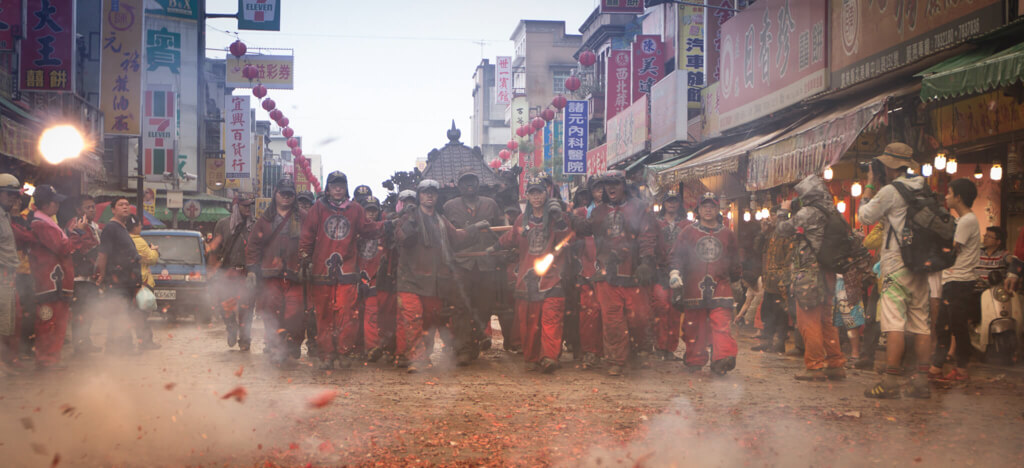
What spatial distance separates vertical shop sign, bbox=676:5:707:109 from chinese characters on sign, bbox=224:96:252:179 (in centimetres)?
2316

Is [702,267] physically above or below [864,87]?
below

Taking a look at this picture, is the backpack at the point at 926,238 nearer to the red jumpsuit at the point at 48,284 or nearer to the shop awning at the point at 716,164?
the shop awning at the point at 716,164

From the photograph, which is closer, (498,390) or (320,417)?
(320,417)

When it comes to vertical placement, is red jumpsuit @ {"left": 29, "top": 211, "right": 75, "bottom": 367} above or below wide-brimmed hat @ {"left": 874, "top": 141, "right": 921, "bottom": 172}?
below

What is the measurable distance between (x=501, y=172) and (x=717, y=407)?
6.98m

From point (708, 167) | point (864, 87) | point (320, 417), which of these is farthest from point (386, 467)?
point (708, 167)

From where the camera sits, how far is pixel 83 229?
11.5m

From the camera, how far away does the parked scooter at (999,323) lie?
972cm

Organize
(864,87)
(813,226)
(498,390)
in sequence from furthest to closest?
(864,87) → (813,226) → (498,390)

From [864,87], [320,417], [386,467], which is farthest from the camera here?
[864,87]

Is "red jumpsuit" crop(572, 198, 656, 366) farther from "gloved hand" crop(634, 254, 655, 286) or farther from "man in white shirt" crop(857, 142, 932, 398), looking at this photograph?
"man in white shirt" crop(857, 142, 932, 398)

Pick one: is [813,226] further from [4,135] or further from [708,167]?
[4,135]

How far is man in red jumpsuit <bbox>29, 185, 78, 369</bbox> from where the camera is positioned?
9.12 m

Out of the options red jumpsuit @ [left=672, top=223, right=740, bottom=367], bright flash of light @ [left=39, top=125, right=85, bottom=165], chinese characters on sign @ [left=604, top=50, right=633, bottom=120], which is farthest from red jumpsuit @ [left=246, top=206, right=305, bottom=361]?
chinese characters on sign @ [left=604, top=50, right=633, bottom=120]
